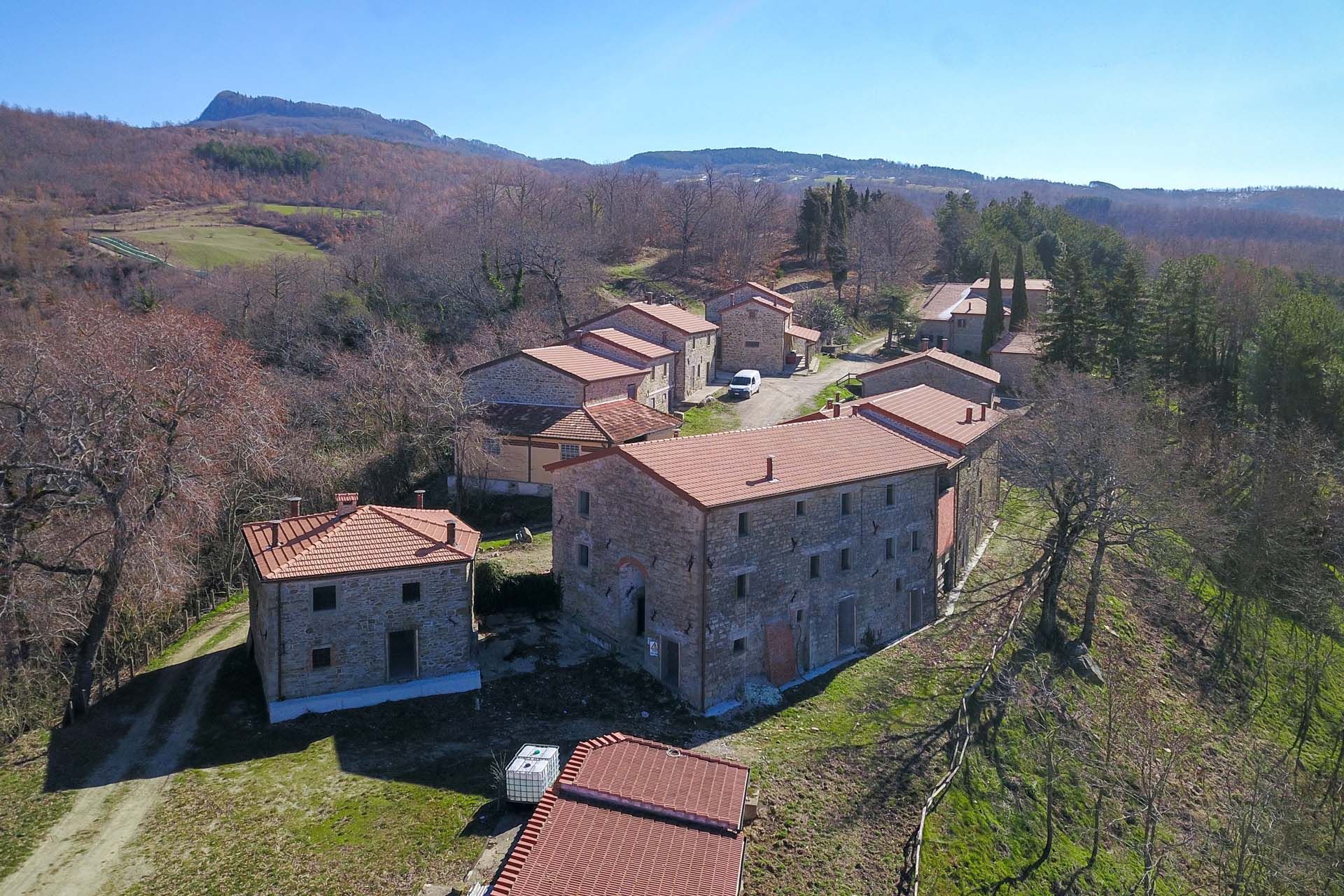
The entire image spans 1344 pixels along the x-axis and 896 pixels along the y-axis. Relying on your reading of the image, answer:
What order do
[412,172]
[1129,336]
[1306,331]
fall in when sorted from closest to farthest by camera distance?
[1306,331] → [1129,336] → [412,172]

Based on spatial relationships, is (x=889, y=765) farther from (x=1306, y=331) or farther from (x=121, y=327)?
(x=1306, y=331)

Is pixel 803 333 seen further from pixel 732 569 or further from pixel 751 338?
pixel 732 569

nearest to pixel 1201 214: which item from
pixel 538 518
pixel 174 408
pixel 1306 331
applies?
pixel 1306 331

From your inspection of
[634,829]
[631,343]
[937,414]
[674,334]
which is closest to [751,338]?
[674,334]

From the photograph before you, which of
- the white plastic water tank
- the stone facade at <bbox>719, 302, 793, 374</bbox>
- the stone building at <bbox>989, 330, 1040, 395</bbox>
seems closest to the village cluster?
the white plastic water tank

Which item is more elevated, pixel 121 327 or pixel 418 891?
pixel 121 327

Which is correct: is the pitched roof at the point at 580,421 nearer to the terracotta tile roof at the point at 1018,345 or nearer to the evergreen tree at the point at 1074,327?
the evergreen tree at the point at 1074,327

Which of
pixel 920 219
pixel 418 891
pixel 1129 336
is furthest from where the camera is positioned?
pixel 920 219
